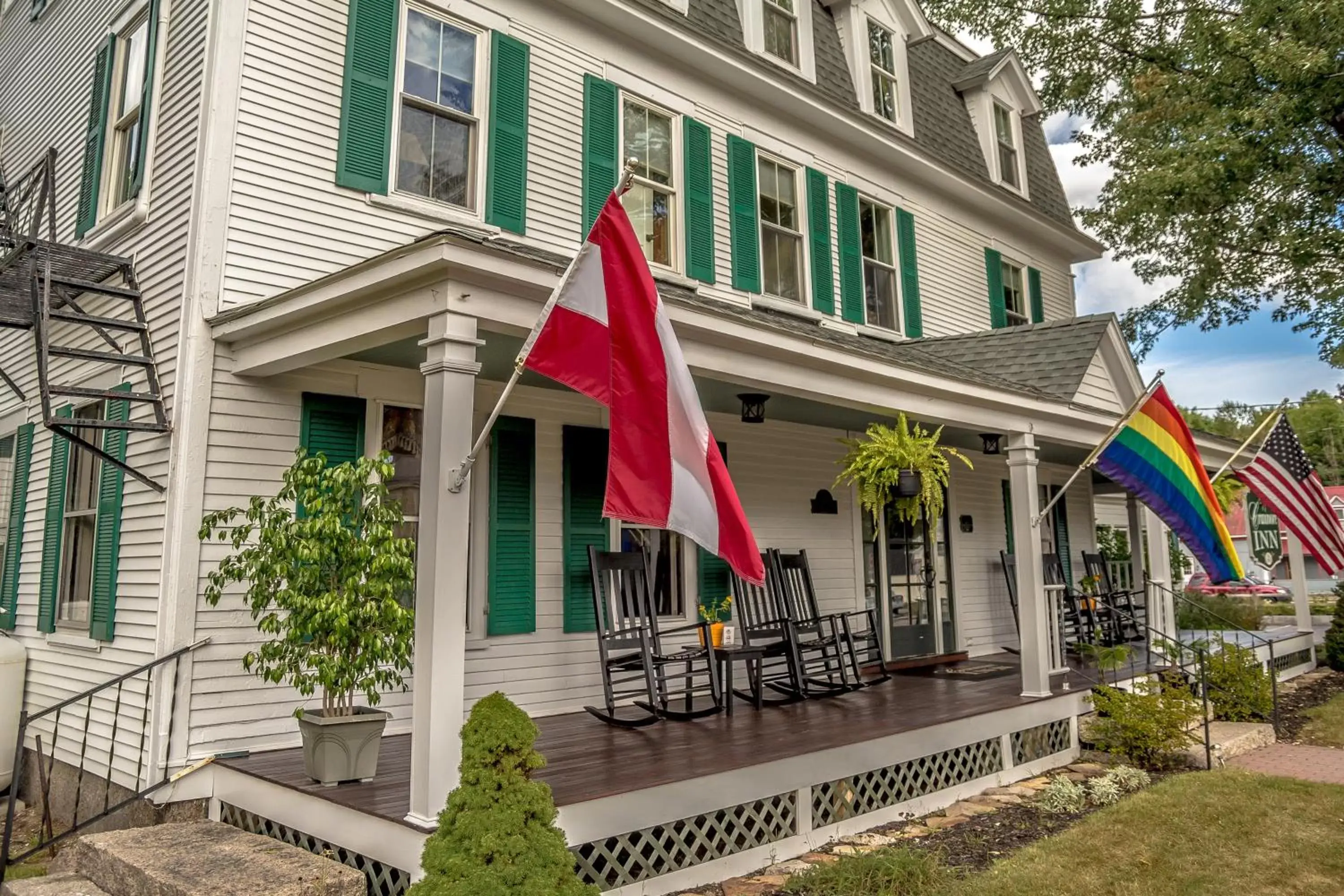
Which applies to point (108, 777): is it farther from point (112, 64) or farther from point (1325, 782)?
point (1325, 782)

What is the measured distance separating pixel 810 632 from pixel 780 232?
12.2 ft

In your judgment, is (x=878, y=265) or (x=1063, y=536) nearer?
(x=878, y=265)

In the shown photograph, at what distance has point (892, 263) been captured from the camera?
10.0 m

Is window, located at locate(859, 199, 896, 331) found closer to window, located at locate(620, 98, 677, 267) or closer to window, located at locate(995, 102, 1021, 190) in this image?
window, located at locate(620, 98, 677, 267)

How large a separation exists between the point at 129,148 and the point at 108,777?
14.0 feet

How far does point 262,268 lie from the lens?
558cm

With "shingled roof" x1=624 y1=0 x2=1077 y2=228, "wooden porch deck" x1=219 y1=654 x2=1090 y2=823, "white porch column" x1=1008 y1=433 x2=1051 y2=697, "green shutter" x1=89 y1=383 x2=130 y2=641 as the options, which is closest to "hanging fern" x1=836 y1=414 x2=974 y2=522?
"white porch column" x1=1008 y1=433 x2=1051 y2=697

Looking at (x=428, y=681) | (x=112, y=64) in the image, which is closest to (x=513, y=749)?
(x=428, y=681)

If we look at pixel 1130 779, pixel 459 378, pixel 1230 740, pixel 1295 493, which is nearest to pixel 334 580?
pixel 459 378

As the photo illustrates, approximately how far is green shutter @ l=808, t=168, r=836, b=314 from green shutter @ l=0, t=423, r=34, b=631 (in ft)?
21.9

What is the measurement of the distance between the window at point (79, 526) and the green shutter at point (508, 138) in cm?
297

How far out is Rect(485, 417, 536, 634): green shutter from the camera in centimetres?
613

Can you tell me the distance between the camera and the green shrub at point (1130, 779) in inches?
243

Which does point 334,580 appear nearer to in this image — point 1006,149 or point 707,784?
point 707,784
